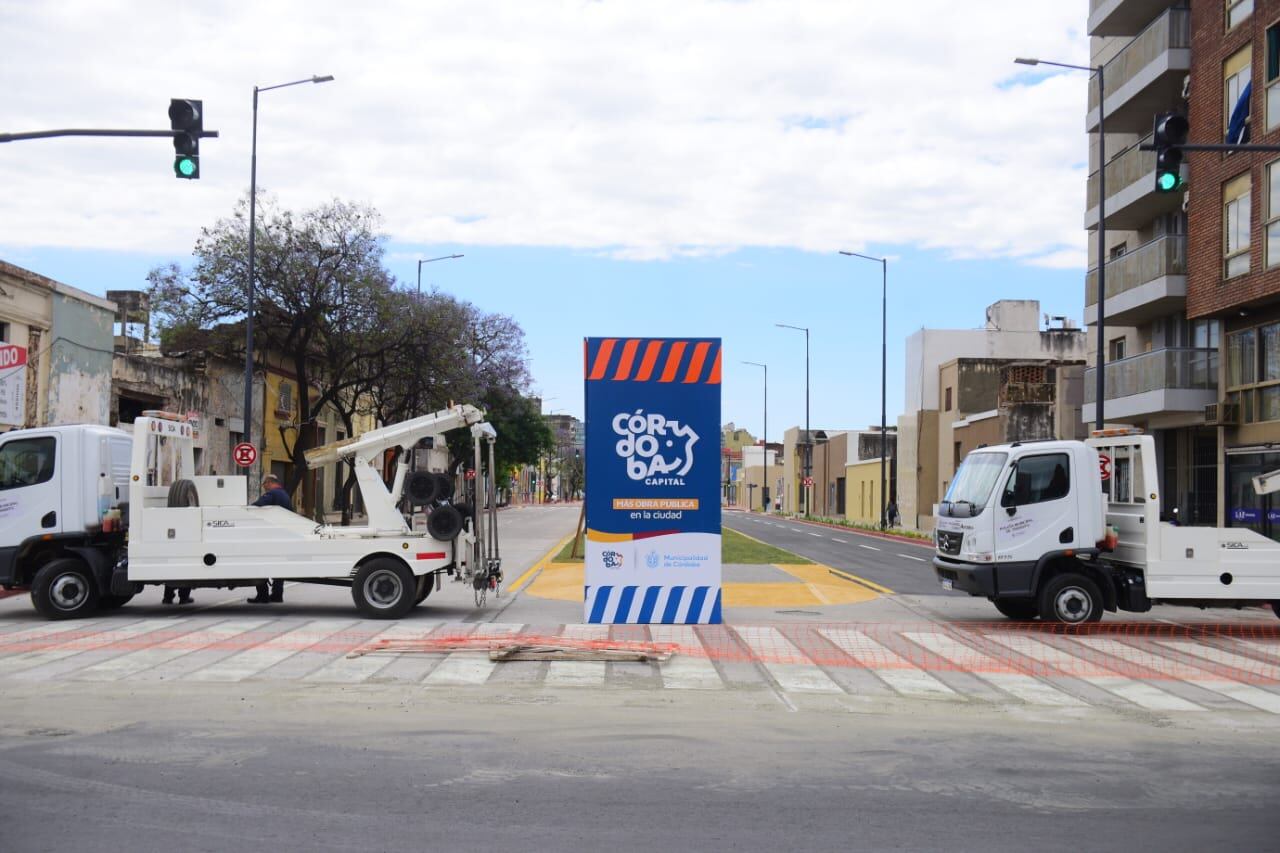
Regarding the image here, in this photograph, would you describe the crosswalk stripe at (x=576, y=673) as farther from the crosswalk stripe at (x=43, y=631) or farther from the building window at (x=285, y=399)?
the building window at (x=285, y=399)

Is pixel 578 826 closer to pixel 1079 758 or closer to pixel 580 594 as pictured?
pixel 1079 758

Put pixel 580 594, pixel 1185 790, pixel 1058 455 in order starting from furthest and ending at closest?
1. pixel 580 594
2. pixel 1058 455
3. pixel 1185 790

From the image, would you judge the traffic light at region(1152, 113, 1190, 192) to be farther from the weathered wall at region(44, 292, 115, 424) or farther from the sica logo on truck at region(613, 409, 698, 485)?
the weathered wall at region(44, 292, 115, 424)

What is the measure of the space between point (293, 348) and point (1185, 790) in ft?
134

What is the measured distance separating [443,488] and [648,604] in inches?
121

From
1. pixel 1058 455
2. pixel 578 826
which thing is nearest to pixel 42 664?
pixel 578 826

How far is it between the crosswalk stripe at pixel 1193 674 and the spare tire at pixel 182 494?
36.7ft

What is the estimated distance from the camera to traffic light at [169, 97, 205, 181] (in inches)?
588

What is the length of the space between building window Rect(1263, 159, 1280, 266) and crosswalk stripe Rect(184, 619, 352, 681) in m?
20.3

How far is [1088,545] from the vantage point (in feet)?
49.8

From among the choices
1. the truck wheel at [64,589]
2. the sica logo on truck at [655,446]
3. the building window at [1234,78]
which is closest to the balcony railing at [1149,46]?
the building window at [1234,78]

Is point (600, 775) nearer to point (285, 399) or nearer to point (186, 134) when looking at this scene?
point (186, 134)

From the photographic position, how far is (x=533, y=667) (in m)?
11.4

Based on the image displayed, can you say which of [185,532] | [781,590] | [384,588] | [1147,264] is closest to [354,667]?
[384,588]
